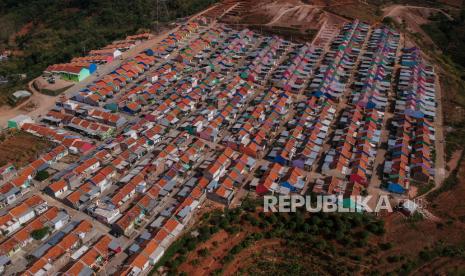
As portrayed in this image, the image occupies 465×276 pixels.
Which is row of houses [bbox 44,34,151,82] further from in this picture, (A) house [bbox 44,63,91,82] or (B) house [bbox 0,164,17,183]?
(B) house [bbox 0,164,17,183]

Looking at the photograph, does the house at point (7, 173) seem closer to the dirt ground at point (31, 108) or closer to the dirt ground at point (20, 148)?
the dirt ground at point (20, 148)

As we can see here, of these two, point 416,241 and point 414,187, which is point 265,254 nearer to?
point 416,241

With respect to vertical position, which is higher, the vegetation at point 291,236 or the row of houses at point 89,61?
the row of houses at point 89,61

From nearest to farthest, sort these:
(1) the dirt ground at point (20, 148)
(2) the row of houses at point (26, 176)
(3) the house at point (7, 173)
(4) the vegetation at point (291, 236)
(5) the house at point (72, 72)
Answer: (4) the vegetation at point (291, 236), (2) the row of houses at point (26, 176), (3) the house at point (7, 173), (1) the dirt ground at point (20, 148), (5) the house at point (72, 72)

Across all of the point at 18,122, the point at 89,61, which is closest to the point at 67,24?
the point at 89,61

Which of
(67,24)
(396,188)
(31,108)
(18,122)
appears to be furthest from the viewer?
(67,24)

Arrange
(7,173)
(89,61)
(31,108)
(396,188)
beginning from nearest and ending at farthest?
(396,188) < (7,173) < (31,108) < (89,61)

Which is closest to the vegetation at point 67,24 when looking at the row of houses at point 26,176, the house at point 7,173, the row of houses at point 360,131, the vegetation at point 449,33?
the row of houses at point 26,176

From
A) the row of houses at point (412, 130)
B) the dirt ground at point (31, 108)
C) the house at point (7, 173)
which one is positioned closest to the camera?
the house at point (7, 173)

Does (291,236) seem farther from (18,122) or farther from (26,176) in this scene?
(18,122)

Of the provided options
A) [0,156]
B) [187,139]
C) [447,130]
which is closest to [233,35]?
[187,139]
